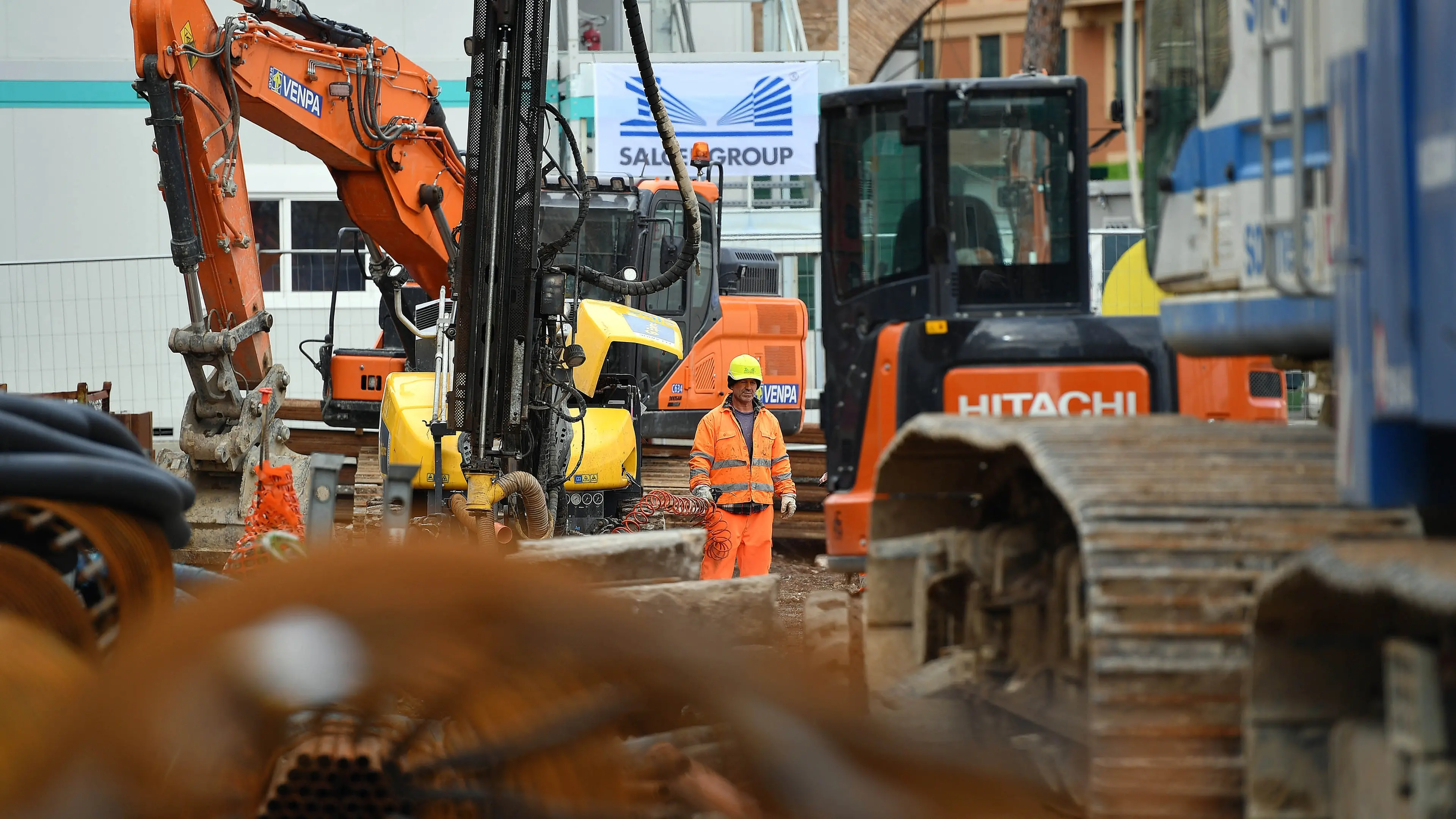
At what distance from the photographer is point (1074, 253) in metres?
6.64

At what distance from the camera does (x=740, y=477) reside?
9648 mm

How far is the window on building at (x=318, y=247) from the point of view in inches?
775

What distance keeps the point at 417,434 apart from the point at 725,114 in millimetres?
10915

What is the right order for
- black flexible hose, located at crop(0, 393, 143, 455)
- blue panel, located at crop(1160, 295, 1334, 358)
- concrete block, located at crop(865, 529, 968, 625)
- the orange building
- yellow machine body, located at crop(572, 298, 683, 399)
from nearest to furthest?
blue panel, located at crop(1160, 295, 1334, 358) < black flexible hose, located at crop(0, 393, 143, 455) < concrete block, located at crop(865, 529, 968, 625) < yellow machine body, located at crop(572, 298, 683, 399) < the orange building

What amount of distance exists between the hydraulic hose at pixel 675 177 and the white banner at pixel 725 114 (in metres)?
10.8

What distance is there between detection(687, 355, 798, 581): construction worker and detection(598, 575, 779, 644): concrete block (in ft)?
19.4

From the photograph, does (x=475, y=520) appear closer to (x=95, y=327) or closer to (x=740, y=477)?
(x=740, y=477)

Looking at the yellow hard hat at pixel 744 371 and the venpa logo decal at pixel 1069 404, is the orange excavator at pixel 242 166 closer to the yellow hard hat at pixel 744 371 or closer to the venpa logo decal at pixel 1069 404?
the yellow hard hat at pixel 744 371

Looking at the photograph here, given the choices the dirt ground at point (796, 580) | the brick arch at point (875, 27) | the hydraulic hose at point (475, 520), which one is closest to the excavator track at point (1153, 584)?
the hydraulic hose at point (475, 520)

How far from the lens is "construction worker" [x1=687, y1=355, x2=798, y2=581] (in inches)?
377

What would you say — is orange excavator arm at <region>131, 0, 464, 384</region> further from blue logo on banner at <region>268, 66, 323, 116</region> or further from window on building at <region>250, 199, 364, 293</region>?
window on building at <region>250, 199, 364, 293</region>

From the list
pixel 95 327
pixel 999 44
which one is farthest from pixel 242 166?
pixel 999 44

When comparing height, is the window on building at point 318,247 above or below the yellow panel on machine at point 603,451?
above

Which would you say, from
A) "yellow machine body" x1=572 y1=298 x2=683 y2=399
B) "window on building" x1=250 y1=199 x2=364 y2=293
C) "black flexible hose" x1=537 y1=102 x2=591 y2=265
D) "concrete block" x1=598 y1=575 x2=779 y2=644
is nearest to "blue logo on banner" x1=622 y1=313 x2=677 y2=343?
"yellow machine body" x1=572 y1=298 x2=683 y2=399
